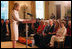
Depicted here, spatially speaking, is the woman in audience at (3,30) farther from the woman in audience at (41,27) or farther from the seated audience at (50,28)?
the seated audience at (50,28)

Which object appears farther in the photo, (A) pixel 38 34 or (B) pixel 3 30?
(A) pixel 38 34

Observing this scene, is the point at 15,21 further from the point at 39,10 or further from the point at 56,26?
the point at 56,26

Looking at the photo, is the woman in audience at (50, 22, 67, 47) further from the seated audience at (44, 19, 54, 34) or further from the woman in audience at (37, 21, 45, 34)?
the woman in audience at (37, 21, 45, 34)

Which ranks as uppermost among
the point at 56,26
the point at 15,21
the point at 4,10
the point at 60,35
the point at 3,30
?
the point at 4,10

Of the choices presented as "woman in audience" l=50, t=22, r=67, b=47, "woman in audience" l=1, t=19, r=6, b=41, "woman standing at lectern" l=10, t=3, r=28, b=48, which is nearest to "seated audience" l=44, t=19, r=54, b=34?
"woman in audience" l=50, t=22, r=67, b=47

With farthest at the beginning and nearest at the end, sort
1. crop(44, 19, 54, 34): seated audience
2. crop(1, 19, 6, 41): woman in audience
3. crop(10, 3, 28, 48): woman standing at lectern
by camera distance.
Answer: crop(44, 19, 54, 34): seated audience → crop(1, 19, 6, 41): woman in audience → crop(10, 3, 28, 48): woman standing at lectern

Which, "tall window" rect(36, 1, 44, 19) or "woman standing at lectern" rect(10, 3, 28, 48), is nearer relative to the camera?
"woman standing at lectern" rect(10, 3, 28, 48)

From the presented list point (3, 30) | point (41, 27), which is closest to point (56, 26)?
point (41, 27)

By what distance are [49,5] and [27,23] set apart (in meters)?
0.94

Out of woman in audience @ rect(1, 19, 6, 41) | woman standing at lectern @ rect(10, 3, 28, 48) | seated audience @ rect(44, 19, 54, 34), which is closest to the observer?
woman standing at lectern @ rect(10, 3, 28, 48)

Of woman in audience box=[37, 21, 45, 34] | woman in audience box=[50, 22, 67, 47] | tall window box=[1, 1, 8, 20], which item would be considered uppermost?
tall window box=[1, 1, 8, 20]

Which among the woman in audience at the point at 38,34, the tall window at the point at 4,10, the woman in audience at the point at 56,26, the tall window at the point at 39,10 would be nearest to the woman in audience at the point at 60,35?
the woman in audience at the point at 56,26

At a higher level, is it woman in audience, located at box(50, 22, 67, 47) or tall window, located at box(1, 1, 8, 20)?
tall window, located at box(1, 1, 8, 20)

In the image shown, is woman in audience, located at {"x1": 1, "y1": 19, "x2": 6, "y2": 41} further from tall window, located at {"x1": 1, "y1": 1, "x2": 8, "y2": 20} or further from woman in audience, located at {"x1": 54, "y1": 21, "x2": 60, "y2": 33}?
woman in audience, located at {"x1": 54, "y1": 21, "x2": 60, "y2": 33}
